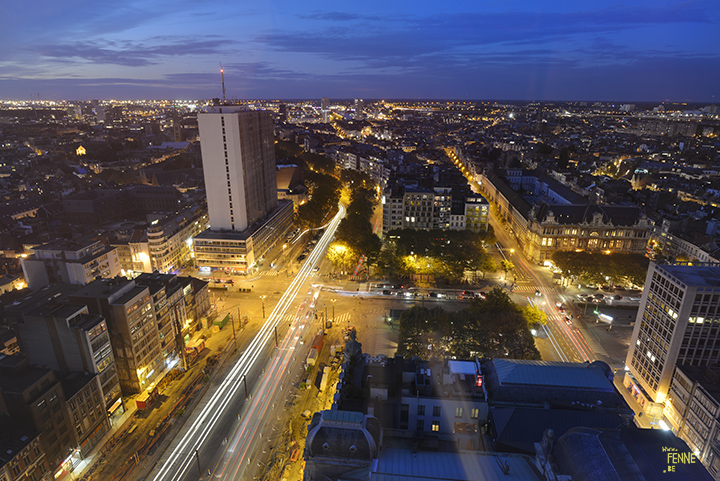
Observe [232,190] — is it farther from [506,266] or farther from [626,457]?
[626,457]

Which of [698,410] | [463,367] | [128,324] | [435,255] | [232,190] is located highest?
[232,190]

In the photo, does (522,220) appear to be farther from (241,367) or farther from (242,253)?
(241,367)

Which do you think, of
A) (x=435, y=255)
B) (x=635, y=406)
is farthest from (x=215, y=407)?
(x=635, y=406)

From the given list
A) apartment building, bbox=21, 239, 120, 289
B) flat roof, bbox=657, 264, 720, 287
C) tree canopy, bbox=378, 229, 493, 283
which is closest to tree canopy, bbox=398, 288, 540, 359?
flat roof, bbox=657, 264, 720, 287

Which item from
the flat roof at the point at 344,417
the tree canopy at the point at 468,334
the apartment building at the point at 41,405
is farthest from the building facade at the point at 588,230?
the apartment building at the point at 41,405

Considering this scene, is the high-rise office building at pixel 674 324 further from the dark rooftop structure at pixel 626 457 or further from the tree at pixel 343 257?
the tree at pixel 343 257

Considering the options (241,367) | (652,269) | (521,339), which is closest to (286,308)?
(241,367)
